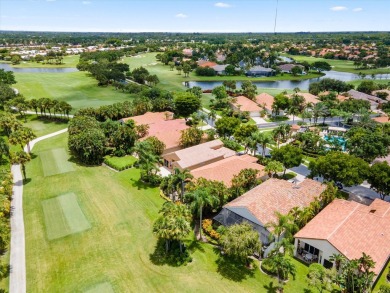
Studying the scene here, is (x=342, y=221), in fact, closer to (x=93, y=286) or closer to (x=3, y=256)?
(x=93, y=286)

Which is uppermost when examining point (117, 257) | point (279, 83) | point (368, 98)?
point (368, 98)

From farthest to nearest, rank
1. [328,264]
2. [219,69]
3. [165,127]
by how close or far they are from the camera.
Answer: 1. [219,69]
2. [165,127]
3. [328,264]

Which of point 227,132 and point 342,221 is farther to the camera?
point 227,132

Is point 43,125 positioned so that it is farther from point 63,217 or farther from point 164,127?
point 63,217

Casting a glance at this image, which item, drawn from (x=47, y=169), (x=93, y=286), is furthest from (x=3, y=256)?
(x=47, y=169)

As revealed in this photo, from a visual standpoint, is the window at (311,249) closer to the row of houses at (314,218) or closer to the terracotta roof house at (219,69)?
the row of houses at (314,218)

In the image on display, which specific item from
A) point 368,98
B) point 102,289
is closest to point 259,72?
point 368,98

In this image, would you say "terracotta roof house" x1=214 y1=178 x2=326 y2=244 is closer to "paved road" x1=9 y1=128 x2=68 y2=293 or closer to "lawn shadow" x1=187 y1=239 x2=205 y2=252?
"lawn shadow" x1=187 y1=239 x2=205 y2=252
